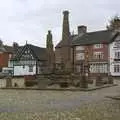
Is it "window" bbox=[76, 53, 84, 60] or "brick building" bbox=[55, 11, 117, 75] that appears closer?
"brick building" bbox=[55, 11, 117, 75]

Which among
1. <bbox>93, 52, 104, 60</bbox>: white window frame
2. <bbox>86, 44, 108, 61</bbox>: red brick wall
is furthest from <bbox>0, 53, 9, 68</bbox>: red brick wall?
<bbox>93, 52, 104, 60</bbox>: white window frame

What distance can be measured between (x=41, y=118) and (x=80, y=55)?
6495 cm

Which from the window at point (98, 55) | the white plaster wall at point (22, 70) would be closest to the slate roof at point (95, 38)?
the window at point (98, 55)

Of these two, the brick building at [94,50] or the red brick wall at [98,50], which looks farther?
the red brick wall at [98,50]

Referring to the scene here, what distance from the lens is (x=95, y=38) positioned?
7431 centimetres

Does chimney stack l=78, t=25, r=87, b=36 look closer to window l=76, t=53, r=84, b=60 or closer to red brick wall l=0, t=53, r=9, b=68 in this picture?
window l=76, t=53, r=84, b=60

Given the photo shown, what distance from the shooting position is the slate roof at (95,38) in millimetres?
71562

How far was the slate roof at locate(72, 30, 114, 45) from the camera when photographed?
71.6 metres

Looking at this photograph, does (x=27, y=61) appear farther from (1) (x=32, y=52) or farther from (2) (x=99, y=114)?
(2) (x=99, y=114)

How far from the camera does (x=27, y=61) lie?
7600cm

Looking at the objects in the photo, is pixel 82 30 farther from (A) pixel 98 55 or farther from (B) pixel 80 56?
(A) pixel 98 55

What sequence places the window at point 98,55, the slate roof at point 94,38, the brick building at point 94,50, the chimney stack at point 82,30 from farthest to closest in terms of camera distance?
the chimney stack at point 82,30
the window at point 98,55
the slate roof at point 94,38
the brick building at point 94,50

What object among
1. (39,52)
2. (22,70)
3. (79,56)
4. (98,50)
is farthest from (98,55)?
(22,70)

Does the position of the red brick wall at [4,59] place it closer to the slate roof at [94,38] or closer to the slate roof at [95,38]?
the slate roof at [94,38]
